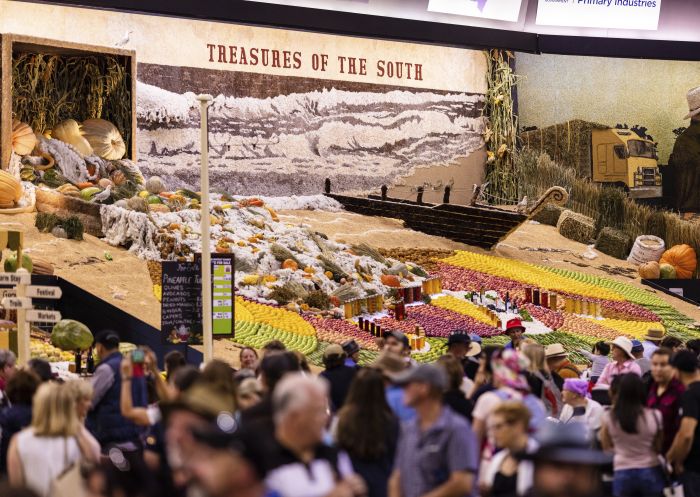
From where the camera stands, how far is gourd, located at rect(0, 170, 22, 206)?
1691 cm

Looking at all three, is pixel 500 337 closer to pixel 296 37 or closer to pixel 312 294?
pixel 312 294

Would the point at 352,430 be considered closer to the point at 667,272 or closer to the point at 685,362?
the point at 685,362

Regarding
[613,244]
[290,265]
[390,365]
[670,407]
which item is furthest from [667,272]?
[390,365]

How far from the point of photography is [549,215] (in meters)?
25.8

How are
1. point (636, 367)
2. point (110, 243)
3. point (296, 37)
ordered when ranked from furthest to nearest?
point (296, 37) < point (110, 243) < point (636, 367)

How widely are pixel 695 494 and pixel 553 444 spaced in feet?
11.3

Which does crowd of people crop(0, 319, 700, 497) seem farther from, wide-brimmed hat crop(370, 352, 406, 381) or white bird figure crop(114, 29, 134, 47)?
white bird figure crop(114, 29, 134, 47)

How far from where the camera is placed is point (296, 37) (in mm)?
23047

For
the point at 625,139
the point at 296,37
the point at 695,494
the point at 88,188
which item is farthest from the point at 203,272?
the point at 625,139

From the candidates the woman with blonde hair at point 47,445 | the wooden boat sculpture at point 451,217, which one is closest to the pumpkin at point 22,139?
the wooden boat sculpture at point 451,217

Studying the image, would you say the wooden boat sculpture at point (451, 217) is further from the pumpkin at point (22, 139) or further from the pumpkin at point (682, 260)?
the pumpkin at point (22, 139)

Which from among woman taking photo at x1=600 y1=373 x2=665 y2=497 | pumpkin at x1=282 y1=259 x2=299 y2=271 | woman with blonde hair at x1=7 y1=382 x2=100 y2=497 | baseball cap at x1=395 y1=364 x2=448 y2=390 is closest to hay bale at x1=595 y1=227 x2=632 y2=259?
pumpkin at x1=282 y1=259 x2=299 y2=271

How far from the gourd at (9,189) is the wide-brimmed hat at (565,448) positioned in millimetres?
13323

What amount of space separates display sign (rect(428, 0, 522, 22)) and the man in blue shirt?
19.2 metres
